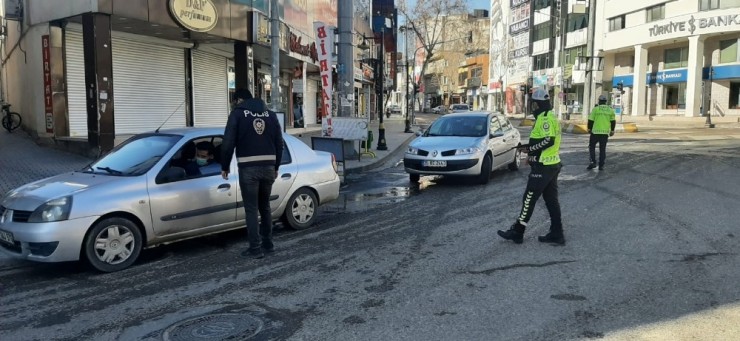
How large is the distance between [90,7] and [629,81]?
49.1 metres

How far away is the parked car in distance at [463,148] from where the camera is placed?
37.6ft

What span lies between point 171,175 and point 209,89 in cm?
1520

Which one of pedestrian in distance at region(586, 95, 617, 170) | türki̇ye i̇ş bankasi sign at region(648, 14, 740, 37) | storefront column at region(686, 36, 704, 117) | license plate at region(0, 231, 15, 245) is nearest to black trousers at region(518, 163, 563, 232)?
license plate at region(0, 231, 15, 245)

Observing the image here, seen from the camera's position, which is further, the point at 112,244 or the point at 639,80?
the point at 639,80

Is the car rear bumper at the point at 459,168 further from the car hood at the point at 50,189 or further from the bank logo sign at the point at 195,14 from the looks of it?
the bank logo sign at the point at 195,14

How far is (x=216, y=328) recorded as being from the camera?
419 cm

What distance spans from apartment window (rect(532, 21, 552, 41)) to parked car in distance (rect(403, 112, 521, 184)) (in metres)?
57.1

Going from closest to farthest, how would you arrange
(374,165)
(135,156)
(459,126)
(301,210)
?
1. (135,156)
2. (301,210)
3. (459,126)
4. (374,165)

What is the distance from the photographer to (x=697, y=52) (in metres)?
42.7

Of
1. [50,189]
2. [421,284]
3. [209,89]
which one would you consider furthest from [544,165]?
[209,89]

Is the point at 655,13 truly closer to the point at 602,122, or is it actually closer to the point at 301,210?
the point at 602,122

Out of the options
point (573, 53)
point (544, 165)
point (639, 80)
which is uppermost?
Result: point (573, 53)

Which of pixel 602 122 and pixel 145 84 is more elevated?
pixel 145 84

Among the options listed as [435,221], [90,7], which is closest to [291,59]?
[90,7]
